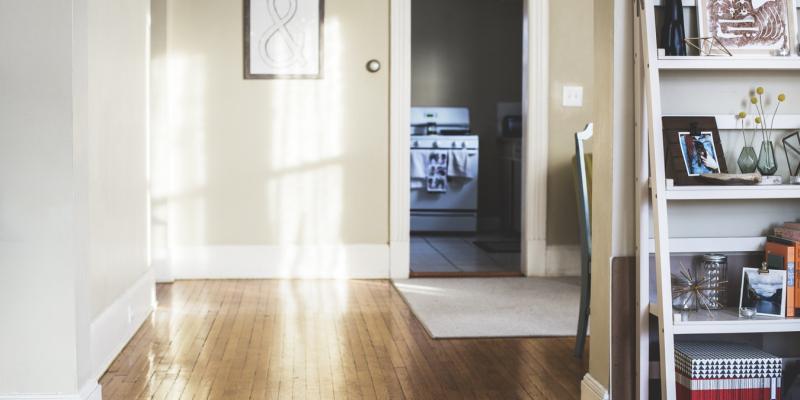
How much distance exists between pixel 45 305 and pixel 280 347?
1.37 metres

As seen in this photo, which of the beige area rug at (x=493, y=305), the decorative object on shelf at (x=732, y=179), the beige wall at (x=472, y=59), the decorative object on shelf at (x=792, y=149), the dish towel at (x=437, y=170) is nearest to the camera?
the decorative object on shelf at (x=732, y=179)

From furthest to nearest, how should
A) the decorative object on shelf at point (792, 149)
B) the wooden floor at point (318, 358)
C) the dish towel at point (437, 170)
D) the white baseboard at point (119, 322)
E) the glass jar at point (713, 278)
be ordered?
the dish towel at point (437, 170), the white baseboard at point (119, 322), the wooden floor at point (318, 358), the decorative object on shelf at point (792, 149), the glass jar at point (713, 278)

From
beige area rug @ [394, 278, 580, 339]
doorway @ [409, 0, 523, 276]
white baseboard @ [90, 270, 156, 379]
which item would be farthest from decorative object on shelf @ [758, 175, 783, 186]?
doorway @ [409, 0, 523, 276]

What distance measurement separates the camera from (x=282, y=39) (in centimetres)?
602

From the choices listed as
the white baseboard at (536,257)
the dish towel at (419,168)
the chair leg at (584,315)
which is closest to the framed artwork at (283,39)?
the white baseboard at (536,257)

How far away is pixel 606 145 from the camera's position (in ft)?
9.82

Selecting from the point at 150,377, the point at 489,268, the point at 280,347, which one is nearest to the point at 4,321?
the point at 150,377

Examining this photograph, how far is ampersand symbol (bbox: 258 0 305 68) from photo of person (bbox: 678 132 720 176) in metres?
3.52

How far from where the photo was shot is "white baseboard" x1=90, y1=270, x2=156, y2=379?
3670 mm

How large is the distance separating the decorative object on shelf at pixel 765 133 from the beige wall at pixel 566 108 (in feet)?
10.4

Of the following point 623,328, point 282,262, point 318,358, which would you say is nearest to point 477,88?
point 282,262

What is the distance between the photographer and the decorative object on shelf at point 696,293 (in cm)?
295

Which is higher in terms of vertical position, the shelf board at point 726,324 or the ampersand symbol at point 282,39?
the ampersand symbol at point 282,39

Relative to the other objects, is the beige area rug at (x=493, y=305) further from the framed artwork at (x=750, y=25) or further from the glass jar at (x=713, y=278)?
the framed artwork at (x=750, y=25)
